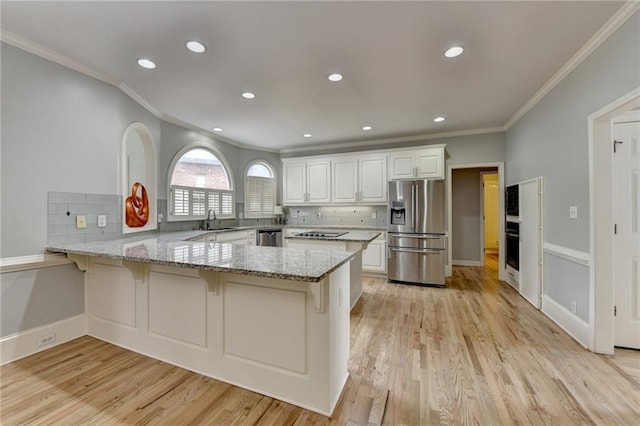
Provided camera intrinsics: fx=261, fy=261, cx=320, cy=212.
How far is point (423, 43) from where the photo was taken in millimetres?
2182

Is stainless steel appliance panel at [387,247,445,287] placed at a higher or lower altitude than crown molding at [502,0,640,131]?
lower

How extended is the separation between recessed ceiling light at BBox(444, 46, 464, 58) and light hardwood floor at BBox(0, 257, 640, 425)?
2639 millimetres

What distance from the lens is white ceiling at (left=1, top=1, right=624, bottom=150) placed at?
183 centimetres

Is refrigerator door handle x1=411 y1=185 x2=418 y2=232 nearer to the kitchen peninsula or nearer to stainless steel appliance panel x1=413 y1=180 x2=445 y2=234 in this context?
stainless steel appliance panel x1=413 y1=180 x2=445 y2=234

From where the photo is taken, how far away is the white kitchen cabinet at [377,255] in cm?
479

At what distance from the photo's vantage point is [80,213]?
2.59 m

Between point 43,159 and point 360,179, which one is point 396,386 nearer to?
point 43,159

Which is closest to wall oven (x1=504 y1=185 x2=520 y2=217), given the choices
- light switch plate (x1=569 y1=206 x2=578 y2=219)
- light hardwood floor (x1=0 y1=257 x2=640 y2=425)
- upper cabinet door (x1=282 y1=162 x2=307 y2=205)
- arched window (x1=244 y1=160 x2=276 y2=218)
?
light switch plate (x1=569 y1=206 x2=578 y2=219)

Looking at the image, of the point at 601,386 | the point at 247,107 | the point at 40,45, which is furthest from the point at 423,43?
the point at 40,45

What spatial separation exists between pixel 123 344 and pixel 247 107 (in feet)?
9.86

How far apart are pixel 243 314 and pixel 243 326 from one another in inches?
3.4

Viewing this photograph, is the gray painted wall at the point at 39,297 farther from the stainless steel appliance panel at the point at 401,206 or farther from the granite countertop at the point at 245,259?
the stainless steel appliance panel at the point at 401,206

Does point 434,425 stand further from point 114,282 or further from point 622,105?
point 114,282

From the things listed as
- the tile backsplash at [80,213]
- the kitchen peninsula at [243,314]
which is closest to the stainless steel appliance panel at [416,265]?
the kitchen peninsula at [243,314]
